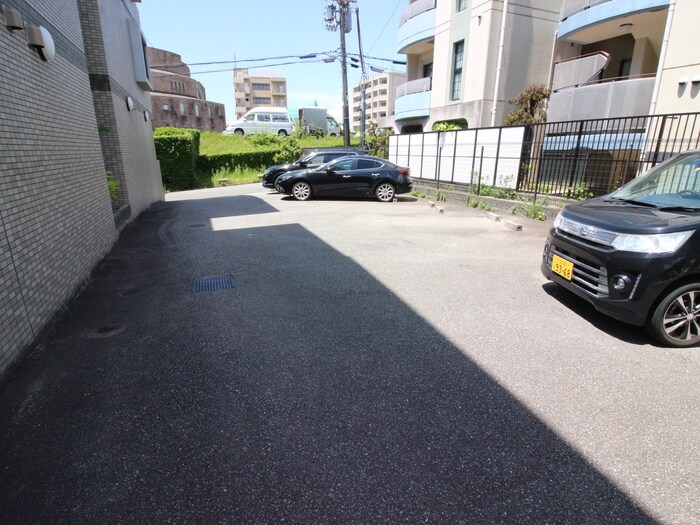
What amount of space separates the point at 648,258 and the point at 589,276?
0.55 metres

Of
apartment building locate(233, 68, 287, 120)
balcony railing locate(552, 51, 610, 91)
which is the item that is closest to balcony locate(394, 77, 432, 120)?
balcony railing locate(552, 51, 610, 91)

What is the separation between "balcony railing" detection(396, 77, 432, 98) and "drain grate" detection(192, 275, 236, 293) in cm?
1721

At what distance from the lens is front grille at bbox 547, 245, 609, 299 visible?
12.1 ft

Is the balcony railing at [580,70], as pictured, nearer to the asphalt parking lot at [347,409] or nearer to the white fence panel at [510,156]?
the white fence panel at [510,156]

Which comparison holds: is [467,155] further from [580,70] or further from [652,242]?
[652,242]

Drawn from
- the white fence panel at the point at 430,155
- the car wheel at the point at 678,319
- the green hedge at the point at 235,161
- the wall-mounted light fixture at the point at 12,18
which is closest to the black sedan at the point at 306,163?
the white fence panel at the point at 430,155

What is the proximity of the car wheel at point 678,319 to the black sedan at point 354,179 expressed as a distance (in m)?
9.65

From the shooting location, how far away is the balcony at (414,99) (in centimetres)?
1927

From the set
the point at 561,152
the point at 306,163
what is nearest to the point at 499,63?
the point at 561,152

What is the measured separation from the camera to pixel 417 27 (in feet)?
62.9

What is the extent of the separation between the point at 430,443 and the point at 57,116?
5.57 metres

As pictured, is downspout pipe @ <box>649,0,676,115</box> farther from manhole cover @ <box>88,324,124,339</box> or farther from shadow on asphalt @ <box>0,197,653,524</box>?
manhole cover @ <box>88,324,124,339</box>

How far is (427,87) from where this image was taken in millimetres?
19375

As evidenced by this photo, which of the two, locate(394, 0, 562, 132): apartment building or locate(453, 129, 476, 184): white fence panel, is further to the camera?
locate(394, 0, 562, 132): apartment building
